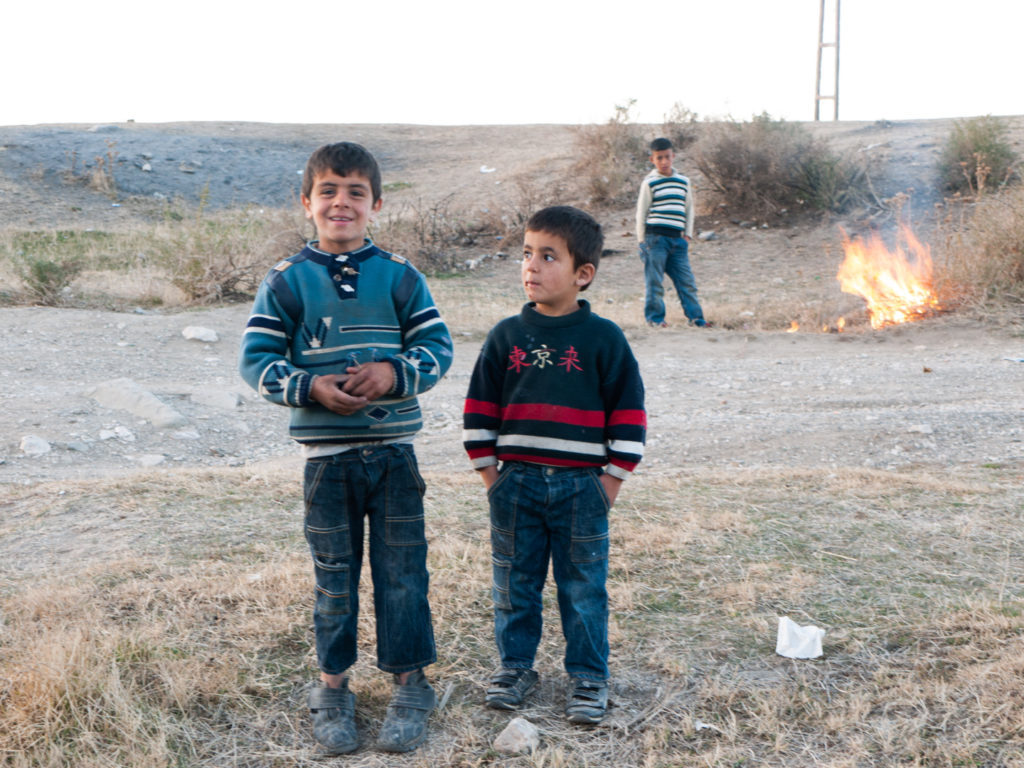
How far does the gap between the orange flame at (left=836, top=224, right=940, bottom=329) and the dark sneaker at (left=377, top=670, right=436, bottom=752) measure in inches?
335

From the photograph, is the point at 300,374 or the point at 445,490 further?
the point at 445,490

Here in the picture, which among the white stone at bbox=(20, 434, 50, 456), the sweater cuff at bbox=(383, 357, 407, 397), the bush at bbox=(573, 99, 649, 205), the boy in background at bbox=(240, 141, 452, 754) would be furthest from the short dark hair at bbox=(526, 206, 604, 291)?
the bush at bbox=(573, 99, 649, 205)

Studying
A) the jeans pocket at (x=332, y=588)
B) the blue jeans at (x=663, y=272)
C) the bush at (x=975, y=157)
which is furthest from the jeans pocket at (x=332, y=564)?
the bush at (x=975, y=157)

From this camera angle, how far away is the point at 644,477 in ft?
16.7

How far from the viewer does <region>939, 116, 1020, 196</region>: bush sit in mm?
15359

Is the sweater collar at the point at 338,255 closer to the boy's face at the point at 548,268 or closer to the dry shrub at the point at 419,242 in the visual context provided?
the boy's face at the point at 548,268

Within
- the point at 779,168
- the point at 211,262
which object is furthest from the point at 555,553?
the point at 779,168

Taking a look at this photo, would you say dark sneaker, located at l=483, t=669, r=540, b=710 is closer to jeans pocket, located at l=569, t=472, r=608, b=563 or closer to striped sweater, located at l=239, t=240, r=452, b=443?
jeans pocket, located at l=569, t=472, r=608, b=563

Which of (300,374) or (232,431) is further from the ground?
(300,374)

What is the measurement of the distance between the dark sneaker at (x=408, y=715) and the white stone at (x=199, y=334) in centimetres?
671

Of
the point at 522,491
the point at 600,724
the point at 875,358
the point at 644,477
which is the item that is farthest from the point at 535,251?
the point at 875,358

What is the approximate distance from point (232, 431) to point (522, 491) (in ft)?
14.5

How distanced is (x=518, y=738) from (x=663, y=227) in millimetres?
7872

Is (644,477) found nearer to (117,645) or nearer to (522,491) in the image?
(522,491)
